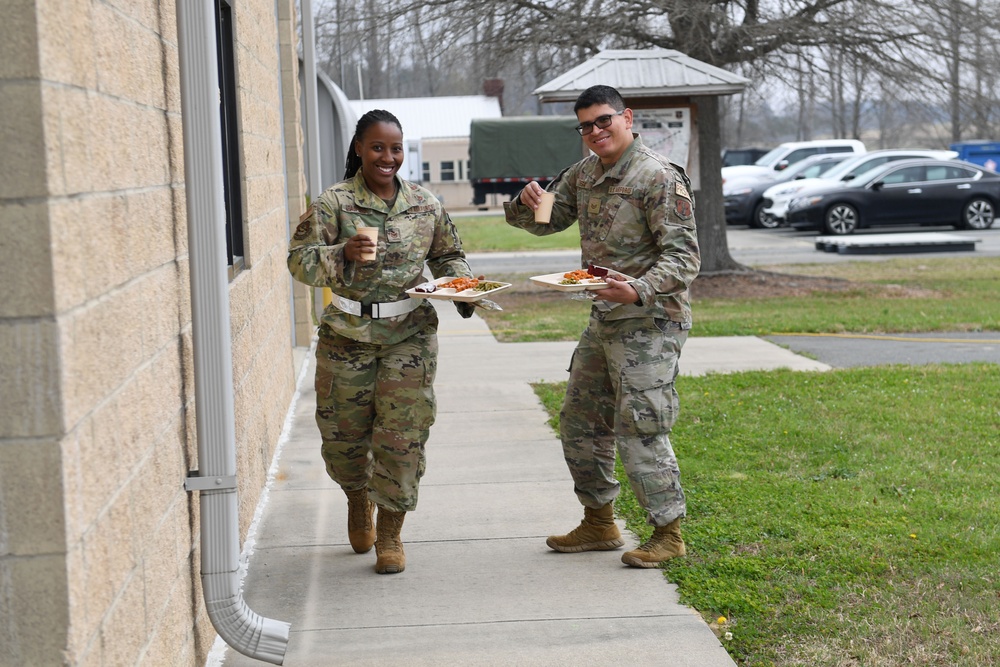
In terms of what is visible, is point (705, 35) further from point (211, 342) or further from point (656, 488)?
point (211, 342)

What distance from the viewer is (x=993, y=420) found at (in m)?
7.84

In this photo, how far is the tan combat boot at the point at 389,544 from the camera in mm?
5219

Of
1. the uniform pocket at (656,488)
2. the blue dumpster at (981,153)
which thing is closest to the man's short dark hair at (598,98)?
the uniform pocket at (656,488)

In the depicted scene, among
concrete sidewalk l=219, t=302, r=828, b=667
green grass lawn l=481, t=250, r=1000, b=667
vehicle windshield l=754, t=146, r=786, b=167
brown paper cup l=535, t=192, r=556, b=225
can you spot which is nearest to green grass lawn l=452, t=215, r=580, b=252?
vehicle windshield l=754, t=146, r=786, b=167

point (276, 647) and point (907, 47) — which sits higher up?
point (907, 47)

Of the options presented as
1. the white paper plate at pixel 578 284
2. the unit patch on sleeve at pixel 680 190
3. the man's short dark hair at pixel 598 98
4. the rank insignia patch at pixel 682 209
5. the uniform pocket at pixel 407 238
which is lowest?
the white paper plate at pixel 578 284

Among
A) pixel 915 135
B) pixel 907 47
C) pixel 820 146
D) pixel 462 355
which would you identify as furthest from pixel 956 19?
pixel 915 135

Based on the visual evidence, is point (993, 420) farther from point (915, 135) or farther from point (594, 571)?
point (915, 135)

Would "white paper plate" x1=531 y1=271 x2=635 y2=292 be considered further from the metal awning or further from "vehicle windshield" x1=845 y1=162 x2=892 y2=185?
"vehicle windshield" x1=845 y1=162 x2=892 y2=185

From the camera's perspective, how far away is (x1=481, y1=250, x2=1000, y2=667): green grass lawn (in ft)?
14.6

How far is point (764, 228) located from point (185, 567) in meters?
27.4

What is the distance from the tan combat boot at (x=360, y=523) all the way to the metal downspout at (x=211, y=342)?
1.51m

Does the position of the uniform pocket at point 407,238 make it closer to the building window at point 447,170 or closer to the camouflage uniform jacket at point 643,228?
the camouflage uniform jacket at point 643,228

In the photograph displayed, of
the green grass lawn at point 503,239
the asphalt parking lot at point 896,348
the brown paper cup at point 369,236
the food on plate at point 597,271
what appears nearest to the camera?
the brown paper cup at point 369,236
